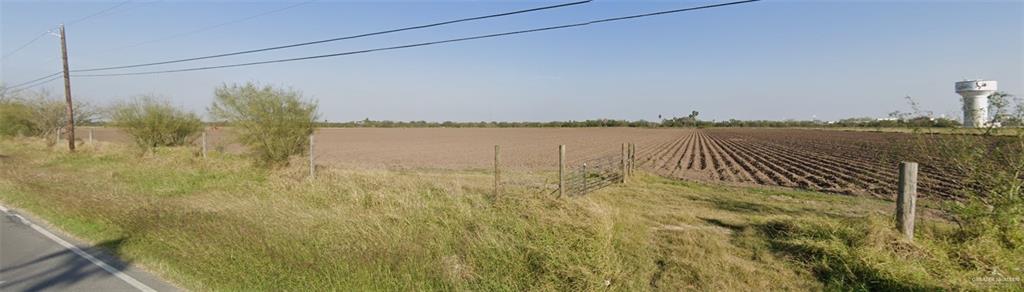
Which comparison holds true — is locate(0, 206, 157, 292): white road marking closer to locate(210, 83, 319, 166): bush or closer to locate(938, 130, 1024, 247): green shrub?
locate(210, 83, 319, 166): bush

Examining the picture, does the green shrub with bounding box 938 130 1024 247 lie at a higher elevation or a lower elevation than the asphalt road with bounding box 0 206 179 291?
higher

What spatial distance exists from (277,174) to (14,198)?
5.21 m

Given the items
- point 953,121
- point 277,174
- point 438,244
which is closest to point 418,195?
point 438,244

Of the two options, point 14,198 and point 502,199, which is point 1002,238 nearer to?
point 502,199

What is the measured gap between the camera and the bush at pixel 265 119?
1307cm

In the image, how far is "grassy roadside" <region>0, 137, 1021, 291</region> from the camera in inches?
171

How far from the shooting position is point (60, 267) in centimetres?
493

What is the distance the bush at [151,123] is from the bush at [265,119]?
399 inches

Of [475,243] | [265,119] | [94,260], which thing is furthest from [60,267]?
[265,119]

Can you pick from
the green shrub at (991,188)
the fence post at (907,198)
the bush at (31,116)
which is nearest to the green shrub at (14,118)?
the bush at (31,116)

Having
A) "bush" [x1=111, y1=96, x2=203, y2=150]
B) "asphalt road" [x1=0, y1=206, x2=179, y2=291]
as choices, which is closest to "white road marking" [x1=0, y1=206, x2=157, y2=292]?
"asphalt road" [x1=0, y1=206, x2=179, y2=291]

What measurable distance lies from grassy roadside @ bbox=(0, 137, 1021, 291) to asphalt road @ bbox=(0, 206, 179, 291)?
0.68 feet

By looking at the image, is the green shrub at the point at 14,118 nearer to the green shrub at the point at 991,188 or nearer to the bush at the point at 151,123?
the bush at the point at 151,123

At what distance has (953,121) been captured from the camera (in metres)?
5.48
